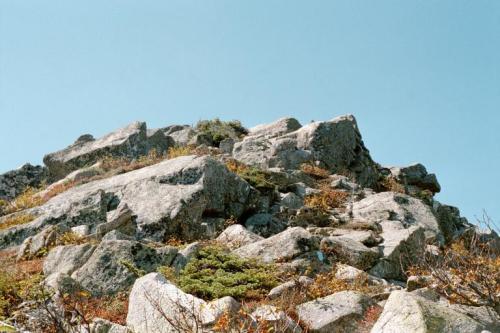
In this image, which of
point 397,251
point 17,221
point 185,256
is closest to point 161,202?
point 185,256

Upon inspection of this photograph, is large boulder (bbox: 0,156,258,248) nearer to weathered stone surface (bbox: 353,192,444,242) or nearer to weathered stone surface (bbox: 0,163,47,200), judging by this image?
weathered stone surface (bbox: 353,192,444,242)

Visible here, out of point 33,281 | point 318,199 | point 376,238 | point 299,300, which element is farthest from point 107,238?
point 318,199

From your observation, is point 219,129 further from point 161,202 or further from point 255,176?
point 161,202

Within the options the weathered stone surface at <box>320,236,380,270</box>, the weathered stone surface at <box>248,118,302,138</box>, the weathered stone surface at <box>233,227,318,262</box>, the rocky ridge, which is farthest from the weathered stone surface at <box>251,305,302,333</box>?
the weathered stone surface at <box>248,118,302,138</box>

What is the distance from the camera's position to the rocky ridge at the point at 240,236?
10.6 meters

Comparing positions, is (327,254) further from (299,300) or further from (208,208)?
(208,208)

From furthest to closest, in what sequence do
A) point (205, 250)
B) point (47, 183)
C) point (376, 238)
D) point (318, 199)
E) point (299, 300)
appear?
1. point (47, 183)
2. point (318, 199)
3. point (376, 238)
4. point (205, 250)
5. point (299, 300)

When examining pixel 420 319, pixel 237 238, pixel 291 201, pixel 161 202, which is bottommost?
pixel 420 319

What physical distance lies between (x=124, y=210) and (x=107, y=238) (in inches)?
137

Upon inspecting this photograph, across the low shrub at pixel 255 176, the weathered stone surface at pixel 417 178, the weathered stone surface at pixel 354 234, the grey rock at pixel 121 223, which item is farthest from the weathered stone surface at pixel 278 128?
the grey rock at pixel 121 223

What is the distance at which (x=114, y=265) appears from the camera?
576 inches

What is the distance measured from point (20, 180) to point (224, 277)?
22.7m

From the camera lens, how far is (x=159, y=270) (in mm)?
14445

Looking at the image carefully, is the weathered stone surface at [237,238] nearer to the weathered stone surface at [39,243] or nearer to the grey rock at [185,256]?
the grey rock at [185,256]
